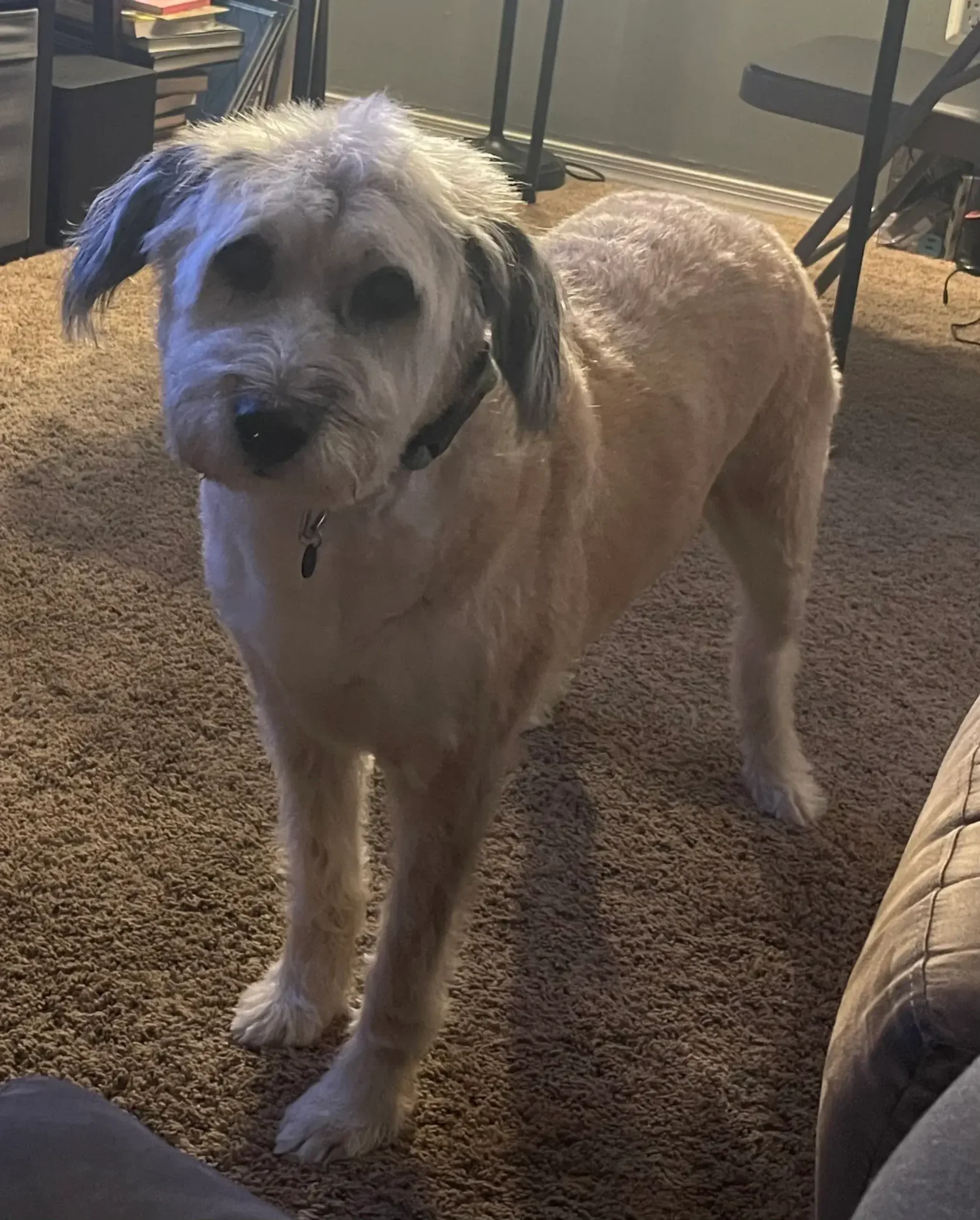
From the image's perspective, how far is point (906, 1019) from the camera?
0.81 m

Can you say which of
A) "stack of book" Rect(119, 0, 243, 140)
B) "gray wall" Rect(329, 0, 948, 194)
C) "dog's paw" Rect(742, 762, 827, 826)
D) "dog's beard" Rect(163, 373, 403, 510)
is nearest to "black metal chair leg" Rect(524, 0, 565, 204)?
"gray wall" Rect(329, 0, 948, 194)

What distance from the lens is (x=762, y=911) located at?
66.6 inches

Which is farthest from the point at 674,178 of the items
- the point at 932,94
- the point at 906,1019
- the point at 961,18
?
the point at 906,1019

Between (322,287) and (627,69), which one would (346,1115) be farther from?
(627,69)

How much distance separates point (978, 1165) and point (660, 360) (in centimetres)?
103

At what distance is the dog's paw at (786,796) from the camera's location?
1865 millimetres

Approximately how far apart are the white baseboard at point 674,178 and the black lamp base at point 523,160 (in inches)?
8.0

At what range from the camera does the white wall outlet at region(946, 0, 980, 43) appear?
155 inches

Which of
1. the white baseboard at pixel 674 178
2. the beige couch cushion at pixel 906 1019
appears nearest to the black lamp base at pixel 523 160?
the white baseboard at pixel 674 178

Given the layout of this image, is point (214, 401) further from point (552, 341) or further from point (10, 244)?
point (10, 244)

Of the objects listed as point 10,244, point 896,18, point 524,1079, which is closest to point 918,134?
point 896,18

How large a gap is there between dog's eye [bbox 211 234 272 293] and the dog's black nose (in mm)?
126

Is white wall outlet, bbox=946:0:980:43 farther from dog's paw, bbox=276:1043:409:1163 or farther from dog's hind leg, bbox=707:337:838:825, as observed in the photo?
dog's paw, bbox=276:1043:409:1163

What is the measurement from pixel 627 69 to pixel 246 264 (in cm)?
377
